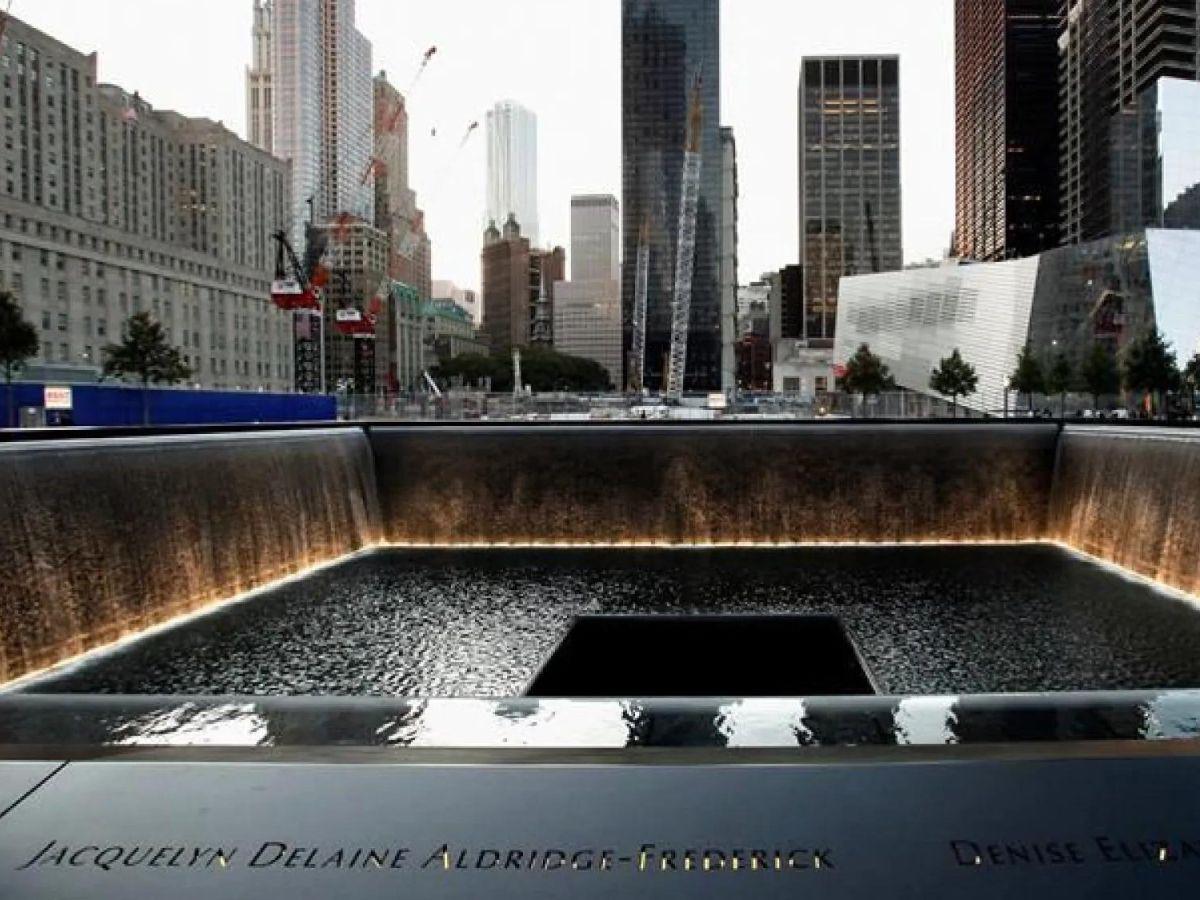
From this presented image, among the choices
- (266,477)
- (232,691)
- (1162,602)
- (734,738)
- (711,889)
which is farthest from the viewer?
(266,477)

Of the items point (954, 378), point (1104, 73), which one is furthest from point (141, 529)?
point (1104, 73)

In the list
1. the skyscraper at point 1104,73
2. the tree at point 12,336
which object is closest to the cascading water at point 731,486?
the tree at point 12,336

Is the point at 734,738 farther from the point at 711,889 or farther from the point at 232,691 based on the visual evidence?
the point at 232,691

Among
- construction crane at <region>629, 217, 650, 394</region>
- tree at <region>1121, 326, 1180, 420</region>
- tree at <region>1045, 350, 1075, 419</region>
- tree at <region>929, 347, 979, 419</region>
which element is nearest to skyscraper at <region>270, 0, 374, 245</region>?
construction crane at <region>629, 217, 650, 394</region>

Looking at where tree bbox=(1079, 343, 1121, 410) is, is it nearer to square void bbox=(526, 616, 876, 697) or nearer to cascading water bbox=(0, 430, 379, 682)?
cascading water bbox=(0, 430, 379, 682)

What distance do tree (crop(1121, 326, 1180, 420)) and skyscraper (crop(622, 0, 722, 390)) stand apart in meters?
100

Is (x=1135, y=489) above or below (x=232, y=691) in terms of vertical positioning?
above

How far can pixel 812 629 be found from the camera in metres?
8.86

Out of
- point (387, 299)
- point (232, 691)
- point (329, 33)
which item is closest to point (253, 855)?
point (232, 691)

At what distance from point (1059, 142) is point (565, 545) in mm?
198123

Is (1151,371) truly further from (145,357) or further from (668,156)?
(668,156)

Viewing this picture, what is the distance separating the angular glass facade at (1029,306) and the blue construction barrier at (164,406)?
56372mm

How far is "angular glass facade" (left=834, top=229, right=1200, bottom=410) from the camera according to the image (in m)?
67.9

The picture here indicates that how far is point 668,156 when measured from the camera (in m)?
163
